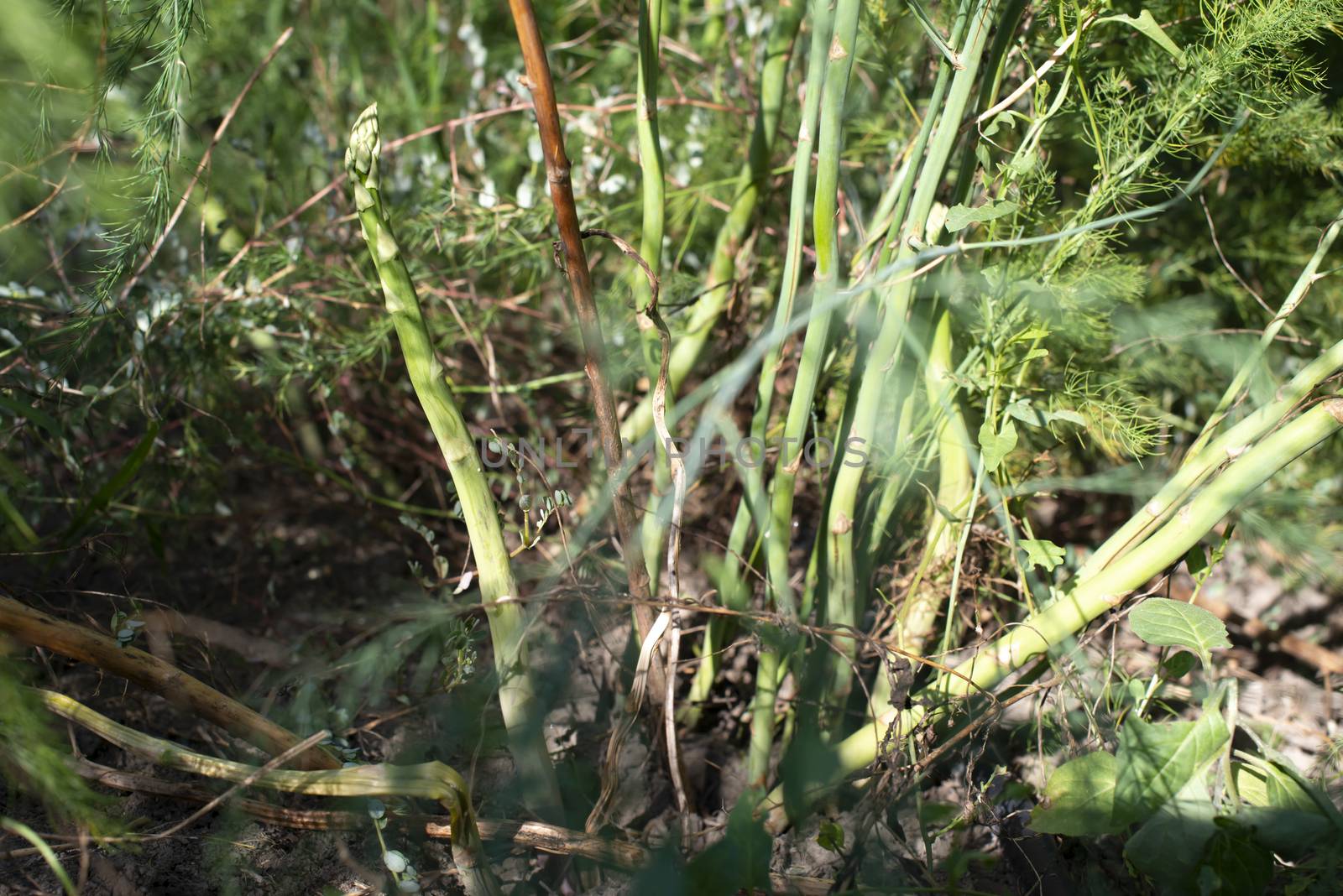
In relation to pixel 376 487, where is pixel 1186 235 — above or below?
above

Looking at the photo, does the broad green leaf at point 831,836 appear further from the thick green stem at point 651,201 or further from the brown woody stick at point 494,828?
the thick green stem at point 651,201

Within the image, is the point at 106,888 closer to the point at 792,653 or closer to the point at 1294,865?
the point at 792,653

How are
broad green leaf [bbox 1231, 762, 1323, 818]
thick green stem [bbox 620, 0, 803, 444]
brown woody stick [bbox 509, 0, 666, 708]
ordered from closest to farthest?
brown woody stick [bbox 509, 0, 666, 708] < broad green leaf [bbox 1231, 762, 1323, 818] < thick green stem [bbox 620, 0, 803, 444]

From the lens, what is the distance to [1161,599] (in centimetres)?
72

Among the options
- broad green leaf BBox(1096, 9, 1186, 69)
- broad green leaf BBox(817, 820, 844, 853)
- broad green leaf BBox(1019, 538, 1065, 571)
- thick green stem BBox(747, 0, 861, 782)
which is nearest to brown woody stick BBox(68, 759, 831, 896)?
broad green leaf BBox(817, 820, 844, 853)

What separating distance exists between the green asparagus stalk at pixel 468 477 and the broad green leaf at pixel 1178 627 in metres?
0.43

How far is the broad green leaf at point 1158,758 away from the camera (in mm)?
665

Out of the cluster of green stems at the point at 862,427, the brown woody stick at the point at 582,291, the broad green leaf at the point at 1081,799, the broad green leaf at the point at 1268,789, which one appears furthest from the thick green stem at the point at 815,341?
the broad green leaf at the point at 1268,789

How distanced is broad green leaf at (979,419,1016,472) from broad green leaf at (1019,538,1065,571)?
7 cm

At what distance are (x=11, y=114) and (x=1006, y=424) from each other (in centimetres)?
91

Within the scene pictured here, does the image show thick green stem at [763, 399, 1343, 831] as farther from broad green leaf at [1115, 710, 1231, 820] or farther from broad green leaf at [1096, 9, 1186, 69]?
broad green leaf at [1096, 9, 1186, 69]

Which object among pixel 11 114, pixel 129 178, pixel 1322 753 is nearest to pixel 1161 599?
pixel 1322 753

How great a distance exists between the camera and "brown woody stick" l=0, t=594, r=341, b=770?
626 mm

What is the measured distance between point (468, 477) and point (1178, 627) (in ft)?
1.64
